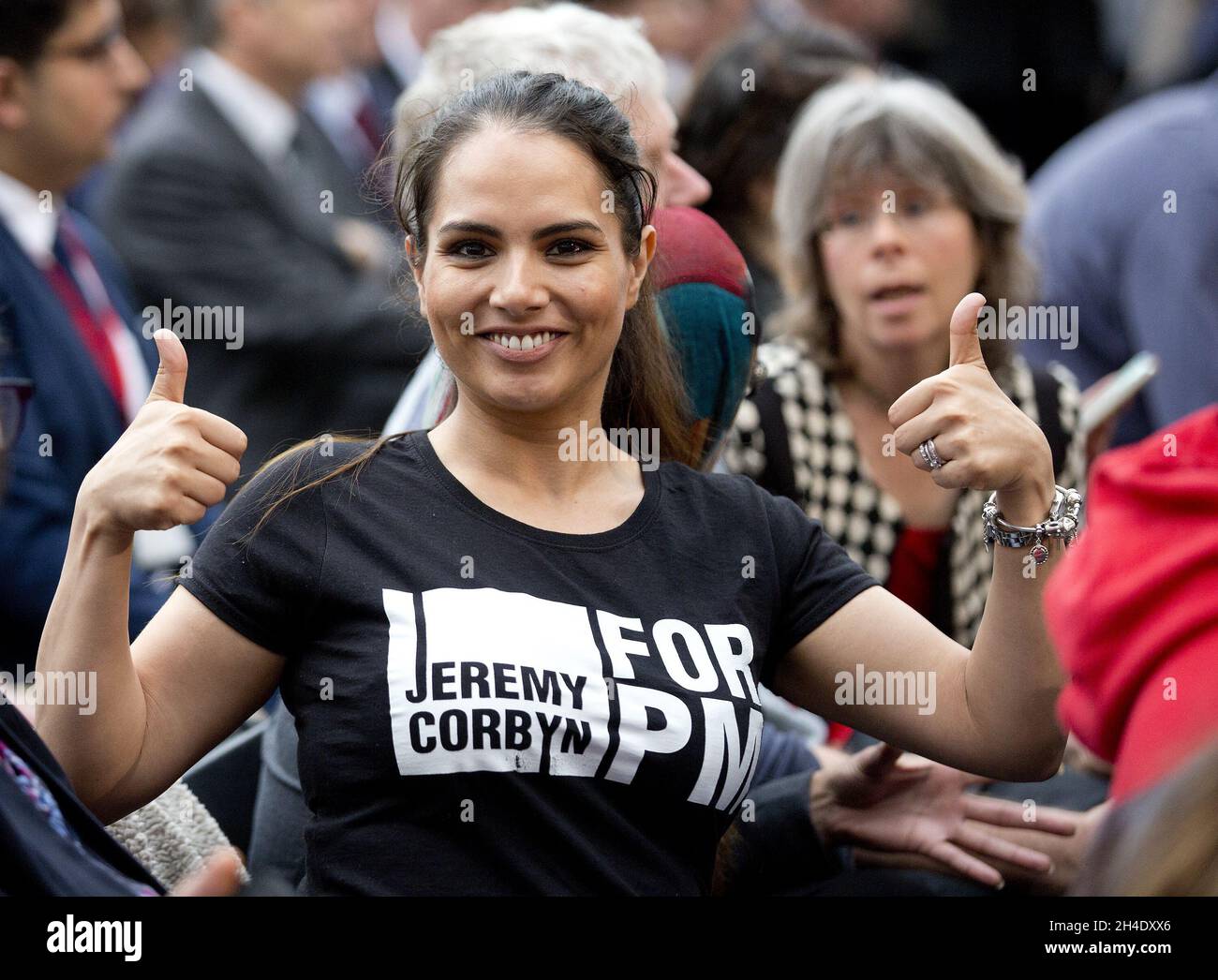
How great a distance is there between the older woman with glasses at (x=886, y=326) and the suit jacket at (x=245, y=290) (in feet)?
4.99

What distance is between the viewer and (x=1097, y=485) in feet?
4.71

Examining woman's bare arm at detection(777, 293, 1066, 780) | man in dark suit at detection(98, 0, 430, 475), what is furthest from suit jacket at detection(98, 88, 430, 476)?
woman's bare arm at detection(777, 293, 1066, 780)

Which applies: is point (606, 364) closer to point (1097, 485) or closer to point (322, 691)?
point (322, 691)

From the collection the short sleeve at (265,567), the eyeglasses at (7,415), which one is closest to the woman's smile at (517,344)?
the short sleeve at (265,567)

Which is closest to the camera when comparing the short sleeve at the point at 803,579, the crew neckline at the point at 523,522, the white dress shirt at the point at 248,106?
the crew neckline at the point at 523,522

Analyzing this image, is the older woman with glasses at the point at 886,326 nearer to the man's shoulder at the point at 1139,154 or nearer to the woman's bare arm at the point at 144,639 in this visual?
the man's shoulder at the point at 1139,154

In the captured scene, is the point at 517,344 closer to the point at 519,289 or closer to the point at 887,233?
the point at 519,289

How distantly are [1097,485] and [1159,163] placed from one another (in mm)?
2630

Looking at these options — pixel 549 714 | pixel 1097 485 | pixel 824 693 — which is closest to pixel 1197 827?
pixel 1097 485

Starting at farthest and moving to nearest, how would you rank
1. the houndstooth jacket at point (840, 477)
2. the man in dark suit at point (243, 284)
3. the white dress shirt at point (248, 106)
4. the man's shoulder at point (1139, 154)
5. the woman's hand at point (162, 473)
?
the white dress shirt at point (248, 106) < the man in dark suit at point (243, 284) < the man's shoulder at point (1139, 154) < the houndstooth jacket at point (840, 477) < the woman's hand at point (162, 473)

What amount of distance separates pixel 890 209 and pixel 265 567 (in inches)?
66.2

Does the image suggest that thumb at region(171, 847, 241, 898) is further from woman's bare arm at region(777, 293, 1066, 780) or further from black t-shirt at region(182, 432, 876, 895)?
woman's bare arm at region(777, 293, 1066, 780)

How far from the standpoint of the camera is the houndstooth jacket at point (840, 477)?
2.92 m

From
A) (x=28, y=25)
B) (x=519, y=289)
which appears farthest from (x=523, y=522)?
(x=28, y=25)
